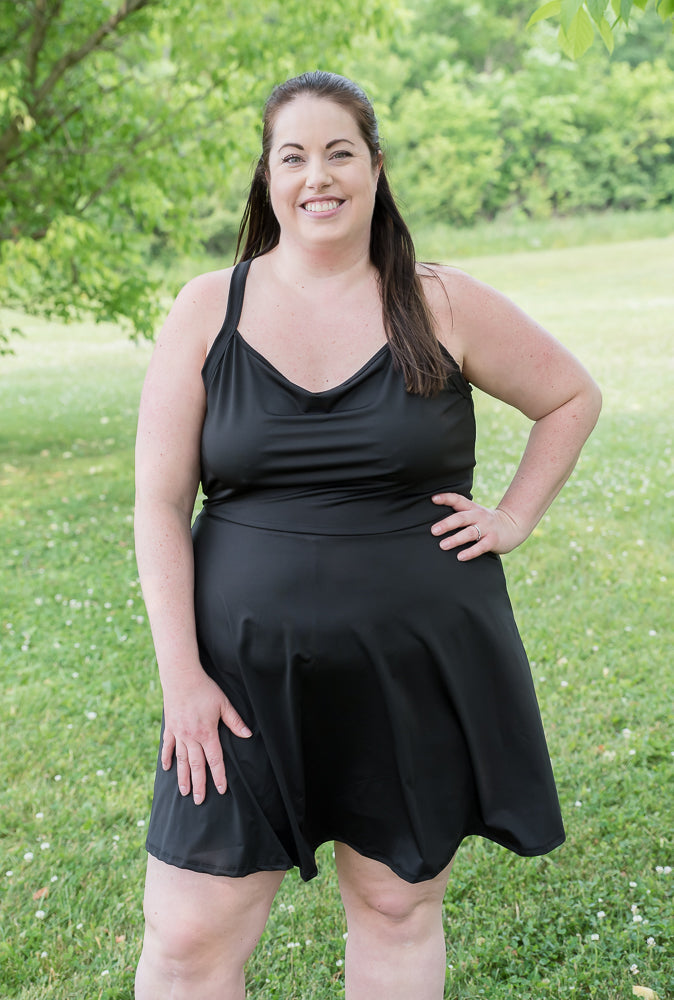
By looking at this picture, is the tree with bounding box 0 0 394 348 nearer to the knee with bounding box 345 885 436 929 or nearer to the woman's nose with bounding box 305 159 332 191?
the woman's nose with bounding box 305 159 332 191

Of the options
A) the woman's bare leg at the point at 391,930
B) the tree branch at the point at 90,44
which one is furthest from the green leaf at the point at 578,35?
the tree branch at the point at 90,44

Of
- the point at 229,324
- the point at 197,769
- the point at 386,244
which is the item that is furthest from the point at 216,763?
the point at 386,244

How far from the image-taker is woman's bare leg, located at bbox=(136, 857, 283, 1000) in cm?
195

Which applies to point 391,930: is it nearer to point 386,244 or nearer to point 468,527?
point 468,527

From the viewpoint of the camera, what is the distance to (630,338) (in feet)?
55.9

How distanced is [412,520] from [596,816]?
7.42 ft

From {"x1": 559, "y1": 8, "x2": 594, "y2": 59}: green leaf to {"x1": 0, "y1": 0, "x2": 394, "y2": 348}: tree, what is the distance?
267 inches

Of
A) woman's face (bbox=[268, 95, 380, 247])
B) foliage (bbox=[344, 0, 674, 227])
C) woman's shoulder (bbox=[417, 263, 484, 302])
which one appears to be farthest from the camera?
foliage (bbox=[344, 0, 674, 227])

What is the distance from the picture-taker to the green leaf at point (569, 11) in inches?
91.7

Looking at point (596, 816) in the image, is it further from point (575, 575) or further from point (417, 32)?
point (417, 32)

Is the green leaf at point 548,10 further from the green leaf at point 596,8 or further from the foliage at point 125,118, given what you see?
the foliage at point 125,118

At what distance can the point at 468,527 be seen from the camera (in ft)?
6.95

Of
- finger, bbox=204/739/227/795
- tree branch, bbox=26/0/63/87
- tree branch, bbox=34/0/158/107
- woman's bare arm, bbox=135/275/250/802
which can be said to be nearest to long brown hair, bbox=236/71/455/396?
woman's bare arm, bbox=135/275/250/802

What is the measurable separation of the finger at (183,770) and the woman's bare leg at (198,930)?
155 mm
